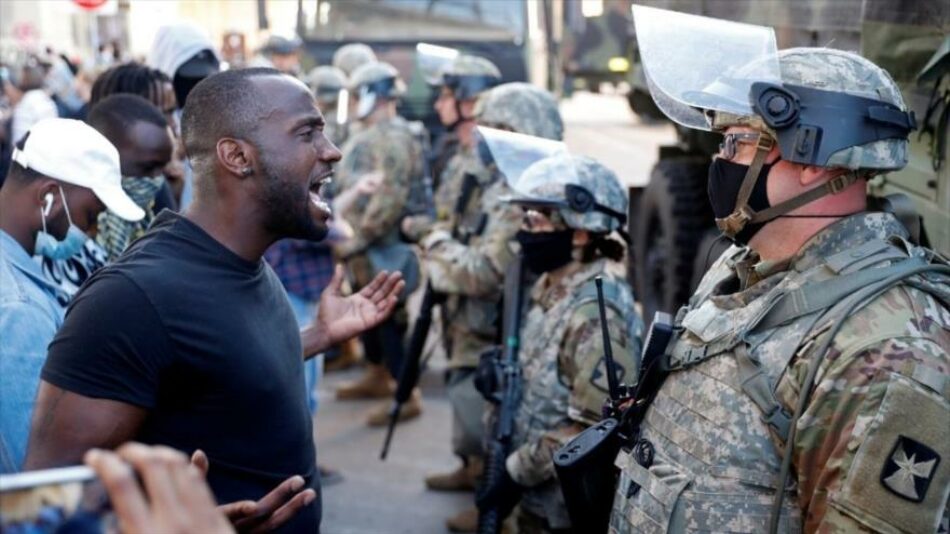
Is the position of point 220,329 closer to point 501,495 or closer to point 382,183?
point 501,495

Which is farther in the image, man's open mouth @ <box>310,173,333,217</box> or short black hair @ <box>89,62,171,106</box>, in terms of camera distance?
short black hair @ <box>89,62,171,106</box>

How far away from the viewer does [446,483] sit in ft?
19.1

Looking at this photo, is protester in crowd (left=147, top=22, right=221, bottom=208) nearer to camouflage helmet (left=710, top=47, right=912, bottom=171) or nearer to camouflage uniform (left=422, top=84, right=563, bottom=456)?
camouflage uniform (left=422, top=84, right=563, bottom=456)

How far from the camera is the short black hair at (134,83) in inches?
185

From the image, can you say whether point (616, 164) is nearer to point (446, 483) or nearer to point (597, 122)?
point (597, 122)

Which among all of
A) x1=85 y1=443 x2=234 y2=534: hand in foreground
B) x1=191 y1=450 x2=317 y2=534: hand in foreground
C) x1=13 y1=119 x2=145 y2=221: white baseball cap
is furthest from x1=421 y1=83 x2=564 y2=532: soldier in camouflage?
x1=85 y1=443 x2=234 y2=534: hand in foreground

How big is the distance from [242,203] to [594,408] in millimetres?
1398

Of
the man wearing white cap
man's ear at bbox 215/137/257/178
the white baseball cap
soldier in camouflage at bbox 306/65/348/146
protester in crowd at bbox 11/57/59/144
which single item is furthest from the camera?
soldier in camouflage at bbox 306/65/348/146

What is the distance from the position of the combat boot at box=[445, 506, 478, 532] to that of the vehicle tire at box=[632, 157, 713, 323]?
2161 millimetres

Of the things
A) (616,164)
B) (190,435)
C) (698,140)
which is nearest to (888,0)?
(190,435)

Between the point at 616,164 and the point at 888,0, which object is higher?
the point at 888,0

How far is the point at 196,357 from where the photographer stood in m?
2.23

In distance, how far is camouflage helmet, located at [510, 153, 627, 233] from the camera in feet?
12.6

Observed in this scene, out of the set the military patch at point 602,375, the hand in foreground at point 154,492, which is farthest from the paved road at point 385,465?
the hand in foreground at point 154,492
